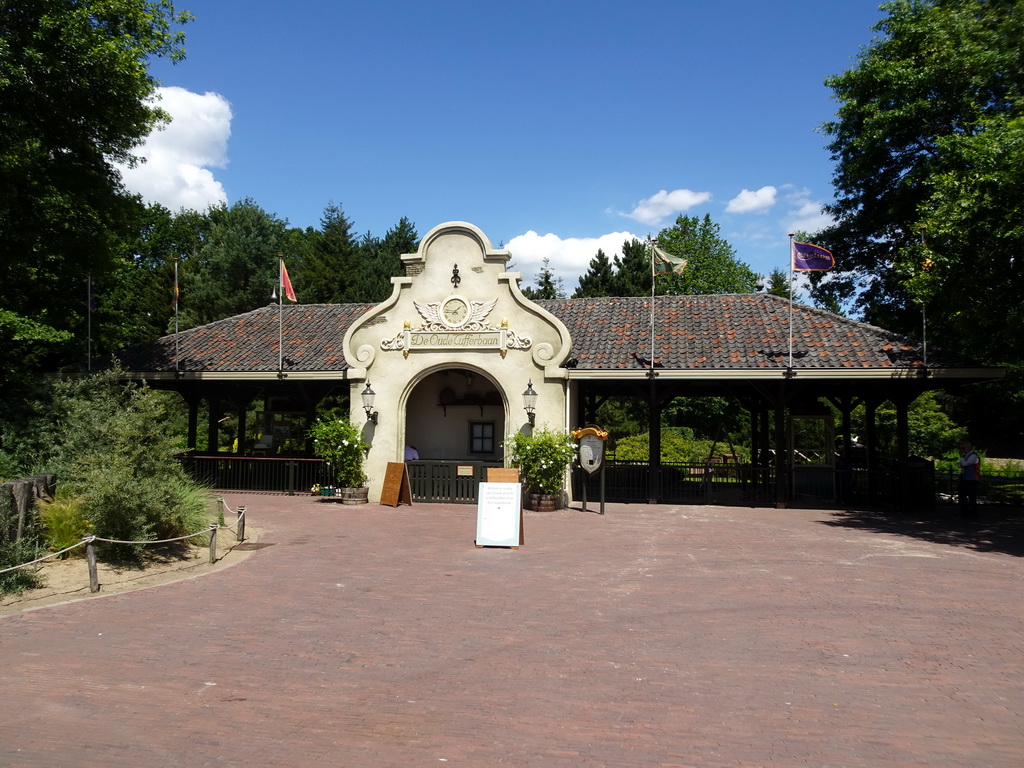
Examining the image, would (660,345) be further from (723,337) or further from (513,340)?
(513,340)

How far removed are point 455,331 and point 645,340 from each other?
5.12 meters

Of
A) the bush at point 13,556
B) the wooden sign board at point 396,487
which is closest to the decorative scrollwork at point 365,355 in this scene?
the wooden sign board at point 396,487

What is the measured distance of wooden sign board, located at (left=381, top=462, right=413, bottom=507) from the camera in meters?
18.3

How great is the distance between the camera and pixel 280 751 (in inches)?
196

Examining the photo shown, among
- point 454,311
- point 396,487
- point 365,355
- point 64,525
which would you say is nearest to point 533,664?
point 64,525

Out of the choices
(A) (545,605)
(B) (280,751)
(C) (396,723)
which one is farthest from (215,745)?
(A) (545,605)

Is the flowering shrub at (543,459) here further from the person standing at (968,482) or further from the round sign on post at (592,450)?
the person standing at (968,482)

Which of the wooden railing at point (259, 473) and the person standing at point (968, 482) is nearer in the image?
the person standing at point (968, 482)

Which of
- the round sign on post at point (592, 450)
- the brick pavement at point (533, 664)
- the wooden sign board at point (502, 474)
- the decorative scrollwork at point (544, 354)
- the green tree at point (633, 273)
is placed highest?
the green tree at point (633, 273)

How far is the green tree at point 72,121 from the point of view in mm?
15016

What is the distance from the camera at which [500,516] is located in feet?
42.1

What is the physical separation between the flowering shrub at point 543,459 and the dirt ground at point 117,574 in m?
7.09

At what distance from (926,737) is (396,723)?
377 centimetres

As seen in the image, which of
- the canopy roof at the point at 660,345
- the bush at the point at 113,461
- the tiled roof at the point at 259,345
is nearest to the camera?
the bush at the point at 113,461
